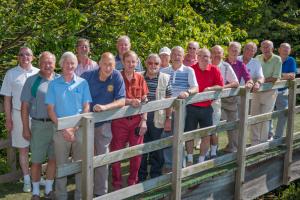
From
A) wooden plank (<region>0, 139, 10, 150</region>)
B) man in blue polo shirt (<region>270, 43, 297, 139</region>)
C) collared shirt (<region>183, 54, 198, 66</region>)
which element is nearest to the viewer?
wooden plank (<region>0, 139, 10, 150</region>)

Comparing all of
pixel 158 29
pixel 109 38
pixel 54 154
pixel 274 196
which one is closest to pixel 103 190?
pixel 54 154

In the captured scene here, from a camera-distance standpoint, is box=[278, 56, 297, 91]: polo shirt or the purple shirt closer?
the purple shirt

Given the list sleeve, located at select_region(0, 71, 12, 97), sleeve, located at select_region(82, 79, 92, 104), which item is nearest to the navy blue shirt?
sleeve, located at select_region(82, 79, 92, 104)

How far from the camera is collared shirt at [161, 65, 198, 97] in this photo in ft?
19.7

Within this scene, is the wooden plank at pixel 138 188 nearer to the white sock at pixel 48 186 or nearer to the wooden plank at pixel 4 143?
the white sock at pixel 48 186

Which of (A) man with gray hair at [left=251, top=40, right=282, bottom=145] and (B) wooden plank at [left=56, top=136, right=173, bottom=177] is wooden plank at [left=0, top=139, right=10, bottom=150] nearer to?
(B) wooden plank at [left=56, top=136, right=173, bottom=177]

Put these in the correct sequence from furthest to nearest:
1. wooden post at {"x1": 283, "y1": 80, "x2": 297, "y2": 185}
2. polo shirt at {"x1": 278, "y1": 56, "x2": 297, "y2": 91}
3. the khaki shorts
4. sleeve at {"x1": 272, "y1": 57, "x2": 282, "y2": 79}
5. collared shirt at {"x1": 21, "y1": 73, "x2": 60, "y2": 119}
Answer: polo shirt at {"x1": 278, "y1": 56, "x2": 297, "y2": 91}
wooden post at {"x1": 283, "y1": 80, "x2": 297, "y2": 185}
sleeve at {"x1": 272, "y1": 57, "x2": 282, "y2": 79}
the khaki shorts
collared shirt at {"x1": 21, "y1": 73, "x2": 60, "y2": 119}

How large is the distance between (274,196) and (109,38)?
419 centimetres

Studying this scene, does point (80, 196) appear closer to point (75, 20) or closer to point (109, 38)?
point (75, 20)

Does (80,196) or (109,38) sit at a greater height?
(109,38)

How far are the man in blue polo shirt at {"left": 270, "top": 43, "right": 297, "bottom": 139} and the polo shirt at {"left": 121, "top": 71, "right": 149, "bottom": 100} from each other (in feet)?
9.78

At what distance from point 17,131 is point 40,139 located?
0.54 meters

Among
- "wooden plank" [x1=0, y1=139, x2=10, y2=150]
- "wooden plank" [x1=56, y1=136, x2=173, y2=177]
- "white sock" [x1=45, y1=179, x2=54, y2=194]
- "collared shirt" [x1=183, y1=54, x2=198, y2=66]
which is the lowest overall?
"white sock" [x1=45, y1=179, x2=54, y2=194]

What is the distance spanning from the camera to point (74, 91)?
5.03 m
